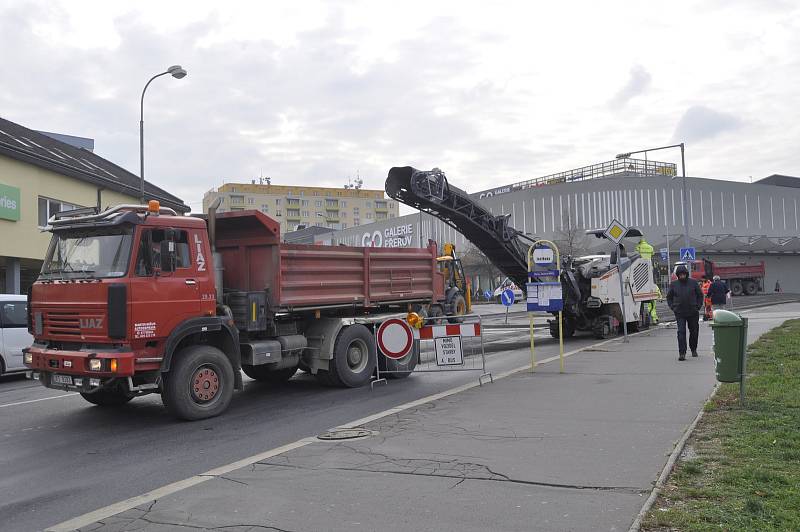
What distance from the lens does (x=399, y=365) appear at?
482 inches

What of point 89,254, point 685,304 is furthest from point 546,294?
point 89,254

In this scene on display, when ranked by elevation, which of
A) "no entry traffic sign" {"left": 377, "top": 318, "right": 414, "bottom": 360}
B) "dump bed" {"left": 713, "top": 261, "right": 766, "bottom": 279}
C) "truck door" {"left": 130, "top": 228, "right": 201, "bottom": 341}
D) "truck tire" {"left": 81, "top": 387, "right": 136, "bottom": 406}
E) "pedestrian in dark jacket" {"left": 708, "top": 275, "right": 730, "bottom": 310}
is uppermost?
"dump bed" {"left": 713, "top": 261, "right": 766, "bottom": 279}

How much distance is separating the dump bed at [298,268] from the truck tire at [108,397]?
2.18 m

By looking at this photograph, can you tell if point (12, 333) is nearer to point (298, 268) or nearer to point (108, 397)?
point (108, 397)

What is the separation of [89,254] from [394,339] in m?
4.94

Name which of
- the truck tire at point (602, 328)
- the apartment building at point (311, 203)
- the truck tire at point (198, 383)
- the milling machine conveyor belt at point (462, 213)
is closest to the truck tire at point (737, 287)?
the milling machine conveyor belt at point (462, 213)

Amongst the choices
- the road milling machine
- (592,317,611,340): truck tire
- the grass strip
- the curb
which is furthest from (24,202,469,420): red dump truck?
(592,317,611,340): truck tire

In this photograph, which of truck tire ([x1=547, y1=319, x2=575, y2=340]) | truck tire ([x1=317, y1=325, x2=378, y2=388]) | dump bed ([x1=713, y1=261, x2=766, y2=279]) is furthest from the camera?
dump bed ([x1=713, y1=261, x2=766, y2=279])

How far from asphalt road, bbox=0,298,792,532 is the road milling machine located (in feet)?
18.5

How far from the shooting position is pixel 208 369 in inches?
356

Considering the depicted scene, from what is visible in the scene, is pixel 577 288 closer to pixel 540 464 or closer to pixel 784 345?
pixel 784 345

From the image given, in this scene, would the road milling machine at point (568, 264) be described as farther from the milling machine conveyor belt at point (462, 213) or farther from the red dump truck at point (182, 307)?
the red dump truck at point (182, 307)

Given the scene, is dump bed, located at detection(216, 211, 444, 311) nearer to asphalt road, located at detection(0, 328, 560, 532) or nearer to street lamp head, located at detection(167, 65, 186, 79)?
asphalt road, located at detection(0, 328, 560, 532)

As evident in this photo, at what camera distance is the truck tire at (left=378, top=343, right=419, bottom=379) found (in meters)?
12.1
